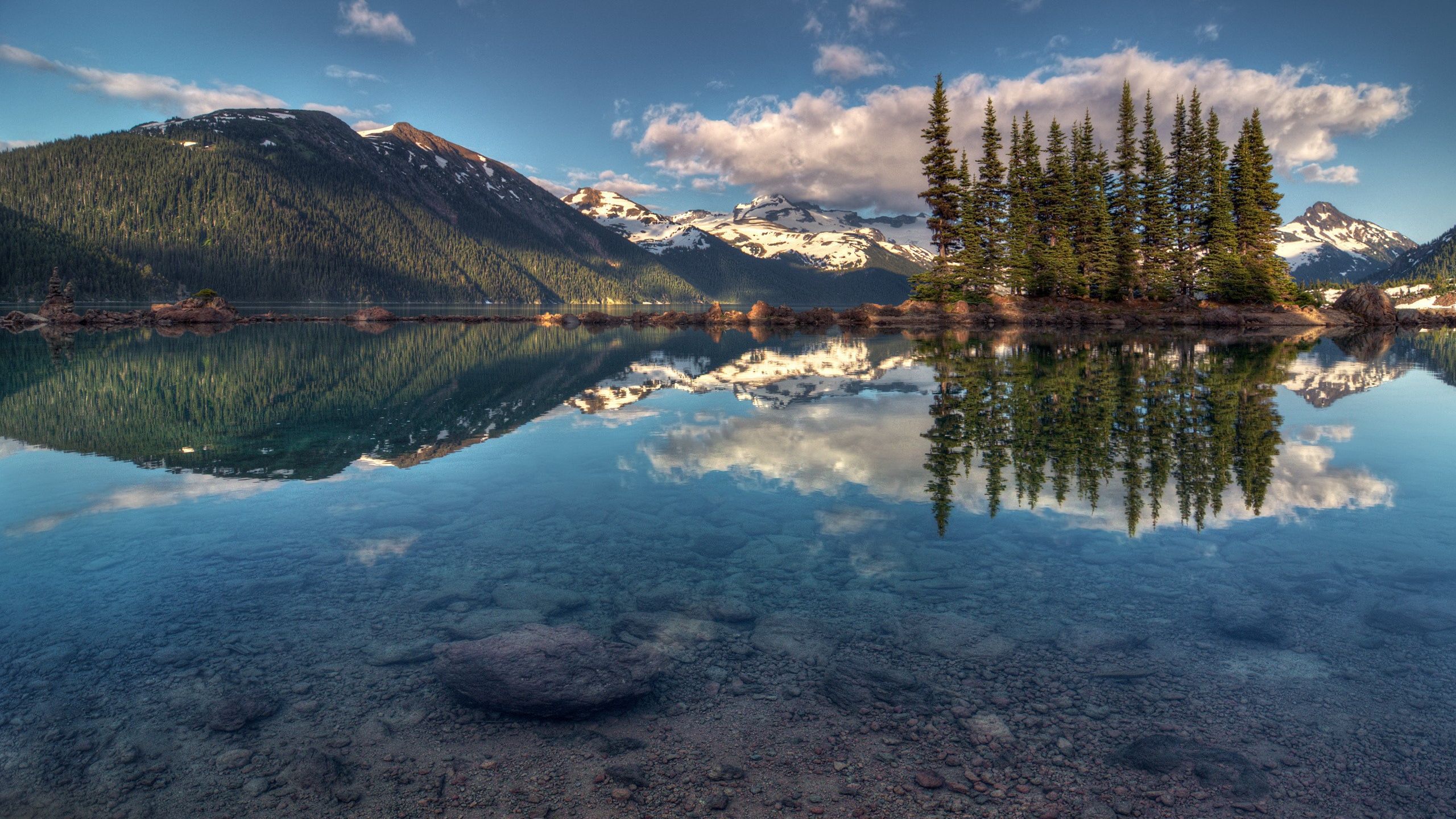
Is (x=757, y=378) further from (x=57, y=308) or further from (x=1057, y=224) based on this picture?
(x=57, y=308)

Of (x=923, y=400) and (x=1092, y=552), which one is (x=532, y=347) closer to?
(x=923, y=400)

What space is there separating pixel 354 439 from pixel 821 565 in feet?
41.0

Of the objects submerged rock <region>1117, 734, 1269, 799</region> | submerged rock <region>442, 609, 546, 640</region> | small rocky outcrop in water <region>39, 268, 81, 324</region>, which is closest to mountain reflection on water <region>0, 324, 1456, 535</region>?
submerged rock <region>1117, 734, 1269, 799</region>

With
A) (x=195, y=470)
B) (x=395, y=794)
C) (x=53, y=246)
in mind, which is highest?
(x=53, y=246)

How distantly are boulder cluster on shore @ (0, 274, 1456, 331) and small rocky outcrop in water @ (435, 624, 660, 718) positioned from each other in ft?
231

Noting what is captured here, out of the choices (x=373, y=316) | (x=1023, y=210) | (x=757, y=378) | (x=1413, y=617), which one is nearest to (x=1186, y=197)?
(x=1023, y=210)

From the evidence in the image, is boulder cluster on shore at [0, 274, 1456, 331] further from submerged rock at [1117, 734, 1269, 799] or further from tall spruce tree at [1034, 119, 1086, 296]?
submerged rock at [1117, 734, 1269, 799]

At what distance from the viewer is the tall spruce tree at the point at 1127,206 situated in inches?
2908

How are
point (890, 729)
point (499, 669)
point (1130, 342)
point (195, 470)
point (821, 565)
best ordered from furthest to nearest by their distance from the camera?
point (1130, 342), point (195, 470), point (821, 565), point (499, 669), point (890, 729)

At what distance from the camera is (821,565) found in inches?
332

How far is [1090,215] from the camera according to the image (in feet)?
242

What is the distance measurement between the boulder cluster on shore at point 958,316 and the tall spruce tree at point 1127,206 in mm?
3325

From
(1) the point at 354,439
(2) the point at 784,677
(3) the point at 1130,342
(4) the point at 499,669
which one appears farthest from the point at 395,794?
(3) the point at 1130,342

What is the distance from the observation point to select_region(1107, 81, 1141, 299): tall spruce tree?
242ft
